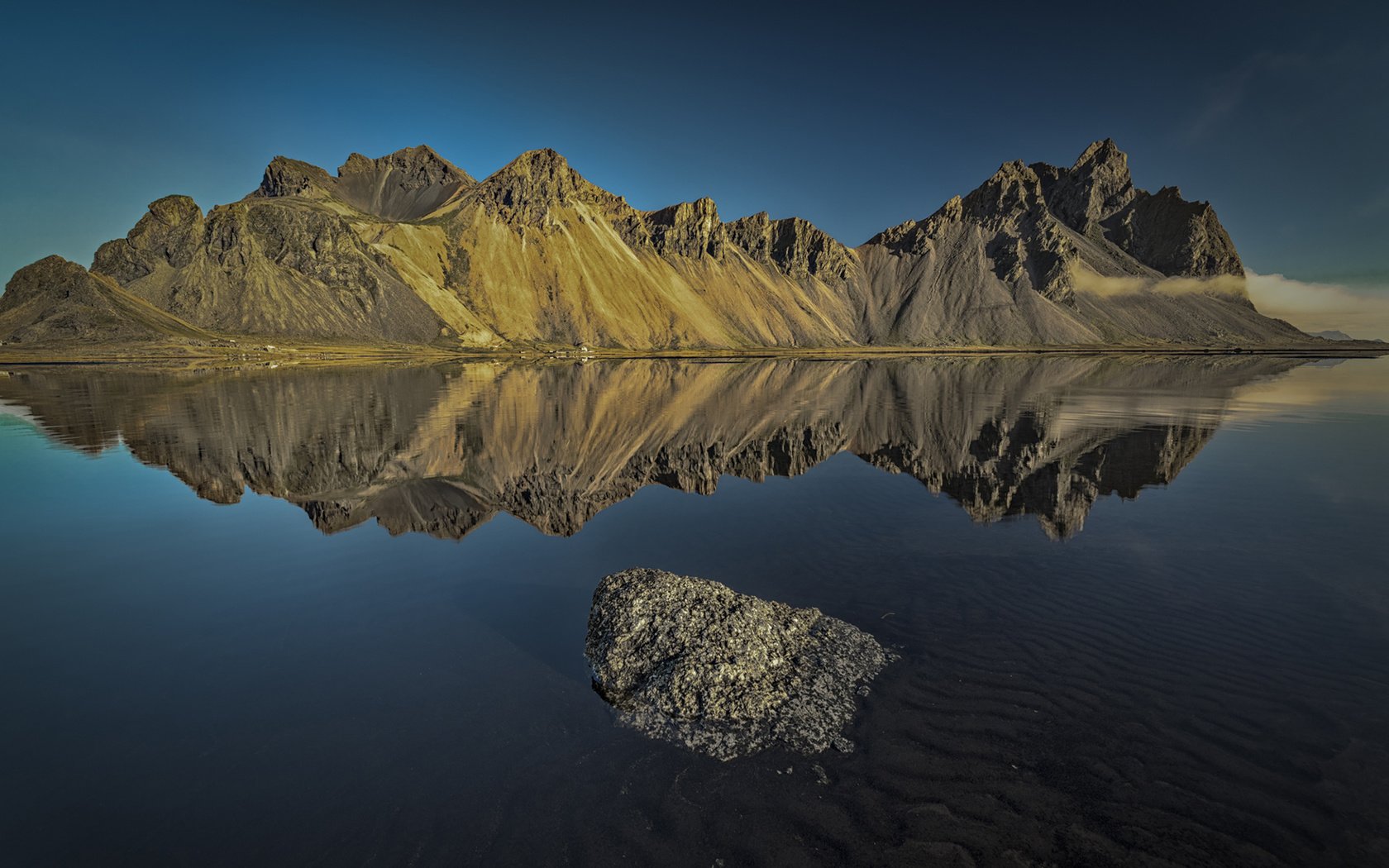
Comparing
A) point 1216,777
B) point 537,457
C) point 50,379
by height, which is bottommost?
point 1216,777

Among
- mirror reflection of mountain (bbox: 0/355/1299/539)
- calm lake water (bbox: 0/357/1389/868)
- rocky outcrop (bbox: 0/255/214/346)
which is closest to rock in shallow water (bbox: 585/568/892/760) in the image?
calm lake water (bbox: 0/357/1389/868)

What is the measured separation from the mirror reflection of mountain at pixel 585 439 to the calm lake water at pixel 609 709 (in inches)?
16.8

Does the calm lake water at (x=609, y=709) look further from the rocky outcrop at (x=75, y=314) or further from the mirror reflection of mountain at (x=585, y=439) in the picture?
the rocky outcrop at (x=75, y=314)

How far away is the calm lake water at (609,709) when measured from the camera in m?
7.48

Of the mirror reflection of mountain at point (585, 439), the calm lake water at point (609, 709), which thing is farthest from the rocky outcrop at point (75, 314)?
the calm lake water at point (609, 709)

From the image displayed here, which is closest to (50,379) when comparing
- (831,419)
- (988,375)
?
(831,419)

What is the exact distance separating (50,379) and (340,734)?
390 feet

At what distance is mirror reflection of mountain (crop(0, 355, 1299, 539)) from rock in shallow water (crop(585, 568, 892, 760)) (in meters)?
8.76

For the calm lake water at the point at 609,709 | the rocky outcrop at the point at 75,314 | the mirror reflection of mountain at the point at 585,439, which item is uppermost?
the rocky outcrop at the point at 75,314

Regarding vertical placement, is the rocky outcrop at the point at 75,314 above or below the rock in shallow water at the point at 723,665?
above

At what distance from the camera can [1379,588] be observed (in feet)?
47.5

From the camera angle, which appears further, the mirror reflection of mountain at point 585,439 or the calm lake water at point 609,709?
the mirror reflection of mountain at point 585,439

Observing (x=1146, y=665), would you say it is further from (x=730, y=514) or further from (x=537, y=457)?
(x=537, y=457)

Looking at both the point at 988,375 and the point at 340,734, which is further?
the point at 988,375
